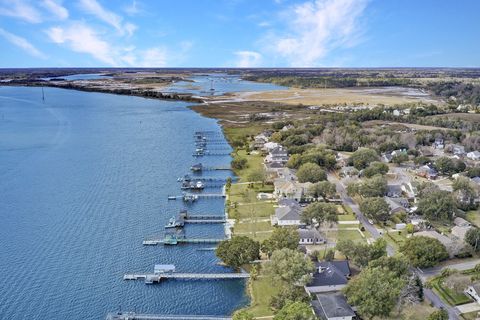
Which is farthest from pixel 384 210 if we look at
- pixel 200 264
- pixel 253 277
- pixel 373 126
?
pixel 373 126

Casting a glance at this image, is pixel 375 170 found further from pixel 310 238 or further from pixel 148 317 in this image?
pixel 148 317

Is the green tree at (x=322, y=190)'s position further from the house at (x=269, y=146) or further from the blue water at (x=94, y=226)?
the house at (x=269, y=146)

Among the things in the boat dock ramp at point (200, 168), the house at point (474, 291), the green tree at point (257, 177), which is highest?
the green tree at point (257, 177)

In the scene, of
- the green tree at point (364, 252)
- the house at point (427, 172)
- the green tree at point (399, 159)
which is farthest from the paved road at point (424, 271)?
the green tree at point (399, 159)

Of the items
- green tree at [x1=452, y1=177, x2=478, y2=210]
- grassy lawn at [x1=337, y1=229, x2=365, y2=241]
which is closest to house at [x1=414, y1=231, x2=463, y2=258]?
grassy lawn at [x1=337, y1=229, x2=365, y2=241]

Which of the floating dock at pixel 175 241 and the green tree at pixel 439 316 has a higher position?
the green tree at pixel 439 316

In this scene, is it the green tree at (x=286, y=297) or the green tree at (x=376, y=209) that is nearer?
the green tree at (x=286, y=297)

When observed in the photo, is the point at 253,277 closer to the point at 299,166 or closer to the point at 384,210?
the point at 384,210

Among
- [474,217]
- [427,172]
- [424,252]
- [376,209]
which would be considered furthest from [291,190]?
[427,172]
